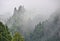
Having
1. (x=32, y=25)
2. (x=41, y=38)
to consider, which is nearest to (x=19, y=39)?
(x=41, y=38)

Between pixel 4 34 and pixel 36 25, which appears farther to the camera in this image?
pixel 36 25

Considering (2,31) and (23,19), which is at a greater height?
(23,19)

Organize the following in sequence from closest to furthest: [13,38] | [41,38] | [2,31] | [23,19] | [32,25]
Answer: [2,31] → [13,38] → [41,38] → [32,25] → [23,19]

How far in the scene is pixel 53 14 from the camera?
241ft

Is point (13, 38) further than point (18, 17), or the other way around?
point (18, 17)

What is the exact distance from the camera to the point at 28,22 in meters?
62.2

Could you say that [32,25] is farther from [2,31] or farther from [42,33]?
[2,31]

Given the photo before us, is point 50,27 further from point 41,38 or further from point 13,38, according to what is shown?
point 13,38

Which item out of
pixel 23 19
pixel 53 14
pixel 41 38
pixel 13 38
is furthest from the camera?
pixel 53 14

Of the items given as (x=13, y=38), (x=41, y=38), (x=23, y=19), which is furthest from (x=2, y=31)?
(x=23, y=19)

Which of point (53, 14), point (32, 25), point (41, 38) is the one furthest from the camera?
point (53, 14)

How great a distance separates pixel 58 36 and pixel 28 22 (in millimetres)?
7141

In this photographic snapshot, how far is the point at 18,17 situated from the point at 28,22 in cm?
403

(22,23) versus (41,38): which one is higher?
(22,23)
